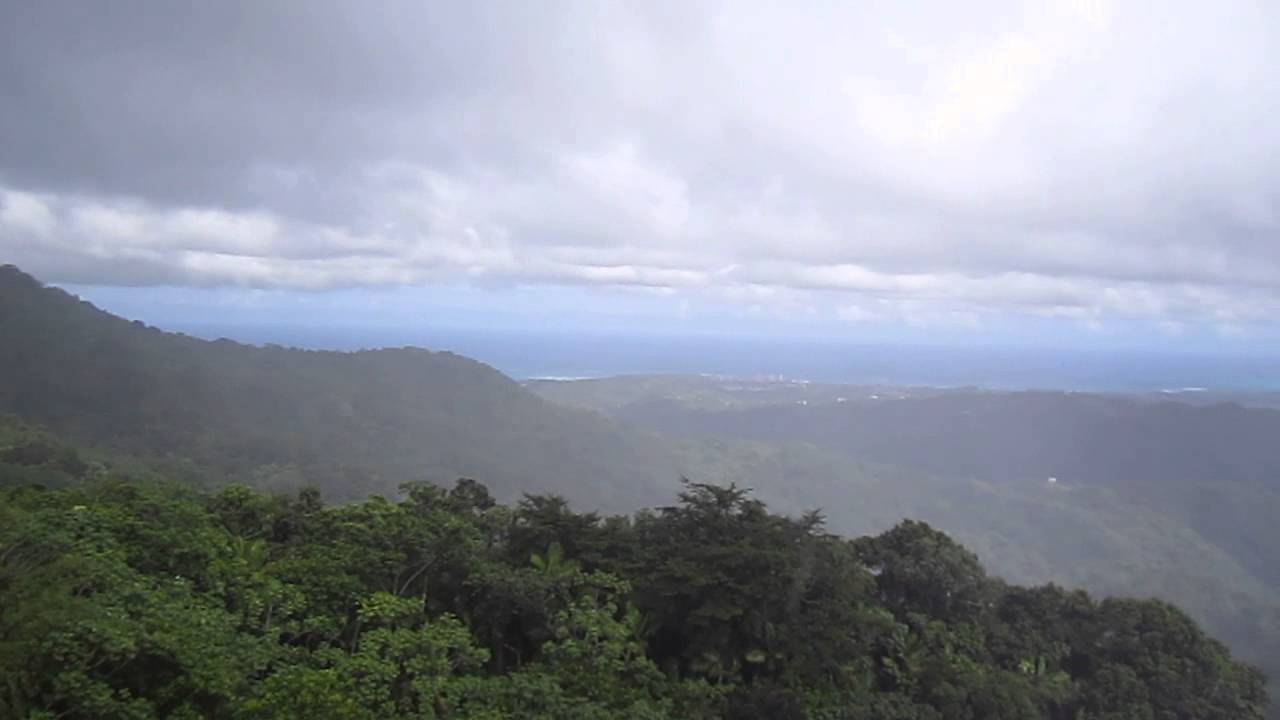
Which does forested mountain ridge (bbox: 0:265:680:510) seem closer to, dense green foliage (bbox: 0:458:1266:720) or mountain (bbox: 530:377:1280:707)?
mountain (bbox: 530:377:1280:707)

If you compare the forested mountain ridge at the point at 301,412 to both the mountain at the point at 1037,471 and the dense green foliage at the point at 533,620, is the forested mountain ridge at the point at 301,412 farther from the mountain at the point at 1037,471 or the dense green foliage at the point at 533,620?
the dense green foliage at the point at 533,620

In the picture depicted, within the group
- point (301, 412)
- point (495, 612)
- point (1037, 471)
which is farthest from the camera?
point (1037, 471)

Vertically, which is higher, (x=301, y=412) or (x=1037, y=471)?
(x=301, y=412)

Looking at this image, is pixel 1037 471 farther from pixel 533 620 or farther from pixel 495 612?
pixel 495 612

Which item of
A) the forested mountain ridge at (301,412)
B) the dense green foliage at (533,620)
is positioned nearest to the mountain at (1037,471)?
the forested mountain ridge at (301,412)

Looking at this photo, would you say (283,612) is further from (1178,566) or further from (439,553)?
(1178,566)

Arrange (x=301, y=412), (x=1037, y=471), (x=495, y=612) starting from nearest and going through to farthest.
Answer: (x=495, y=612)
(x=301, y=412)
(x=1037, y=471)

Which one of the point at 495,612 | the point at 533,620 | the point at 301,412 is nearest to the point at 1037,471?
the point at 301,412
